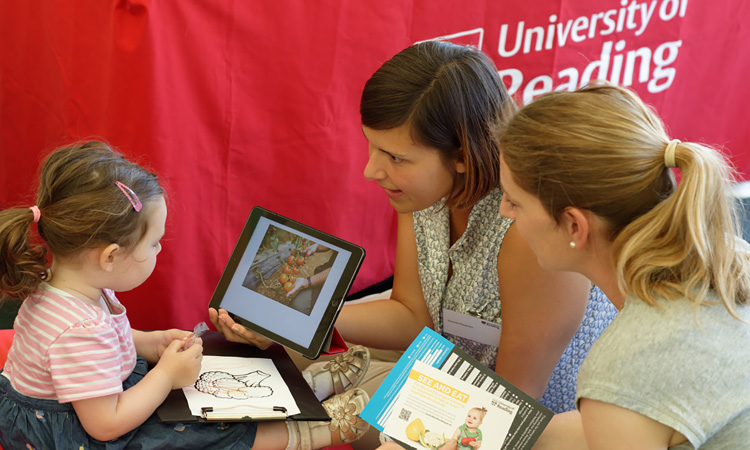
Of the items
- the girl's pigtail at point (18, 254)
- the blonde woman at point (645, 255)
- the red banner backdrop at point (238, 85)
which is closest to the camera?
the blonde woman at point (645, 255)

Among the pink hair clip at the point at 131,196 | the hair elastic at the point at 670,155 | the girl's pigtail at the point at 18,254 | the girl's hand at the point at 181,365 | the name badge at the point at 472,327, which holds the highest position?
the hair elastic at the point at 670,155

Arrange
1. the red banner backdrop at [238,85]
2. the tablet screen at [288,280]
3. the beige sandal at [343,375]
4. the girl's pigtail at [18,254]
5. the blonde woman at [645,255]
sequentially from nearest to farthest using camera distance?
1. the blonde woman at [645,255]
2. the girl's pigtail at [18,254]
3. the tablet screen at [288,280]
4. the beige sandal at [343,375]
5. the red banner backdrop at [238,85]

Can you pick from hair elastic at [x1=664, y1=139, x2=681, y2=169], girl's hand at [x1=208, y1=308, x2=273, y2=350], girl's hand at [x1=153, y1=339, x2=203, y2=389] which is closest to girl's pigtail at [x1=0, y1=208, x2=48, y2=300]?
girl's hand at [x1=153, y1=339, x2=203, y2=389]

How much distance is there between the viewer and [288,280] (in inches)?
56.7

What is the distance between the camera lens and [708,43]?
248cm

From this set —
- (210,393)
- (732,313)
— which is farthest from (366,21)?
(732,313)

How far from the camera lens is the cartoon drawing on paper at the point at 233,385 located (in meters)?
1.31

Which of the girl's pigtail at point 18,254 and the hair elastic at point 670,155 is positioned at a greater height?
the hair elastic at point 670,155

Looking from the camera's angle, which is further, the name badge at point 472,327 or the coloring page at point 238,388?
the name badge at point 472,327

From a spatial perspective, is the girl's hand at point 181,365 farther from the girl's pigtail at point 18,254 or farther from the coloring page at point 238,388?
the girl's pigtail at point 18,254

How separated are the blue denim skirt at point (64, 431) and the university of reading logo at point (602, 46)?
4.61 ft

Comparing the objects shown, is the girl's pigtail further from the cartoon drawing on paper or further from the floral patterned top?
the floral patterned top

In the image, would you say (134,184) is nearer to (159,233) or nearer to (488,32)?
(159,233)

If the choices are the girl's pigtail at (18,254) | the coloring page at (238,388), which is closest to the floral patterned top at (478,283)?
the coloring page at (238,388)
